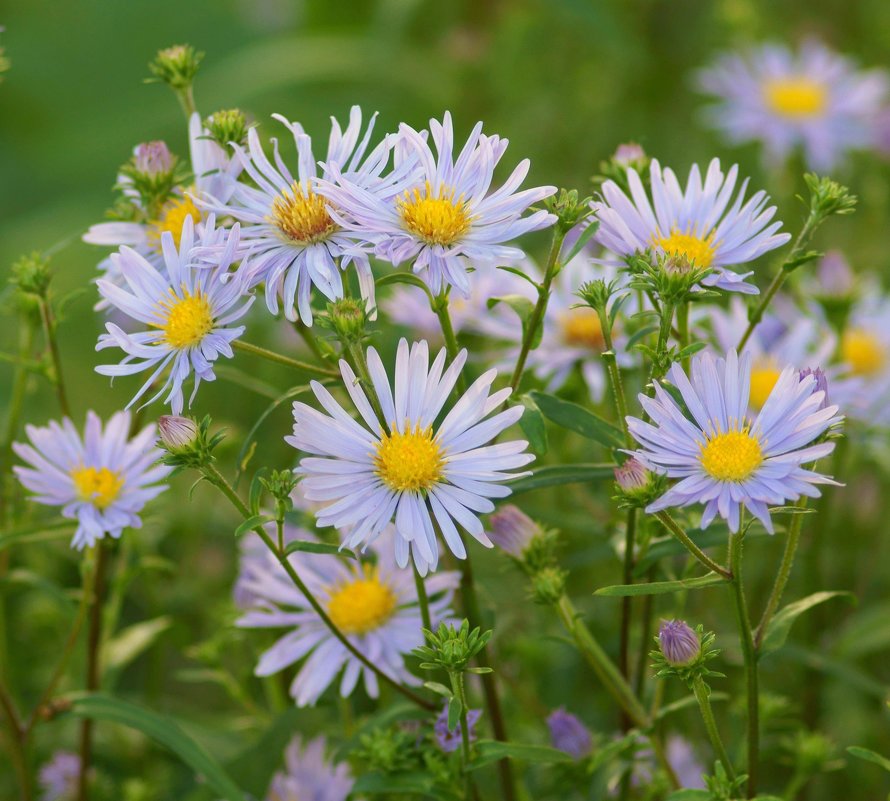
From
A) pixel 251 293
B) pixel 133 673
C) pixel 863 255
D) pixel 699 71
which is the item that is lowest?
pixel 133 673

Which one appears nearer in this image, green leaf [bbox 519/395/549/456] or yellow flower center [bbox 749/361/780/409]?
green leaf [bbox 519/395/549/456]

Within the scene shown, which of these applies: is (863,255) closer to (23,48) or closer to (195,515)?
(195,515)

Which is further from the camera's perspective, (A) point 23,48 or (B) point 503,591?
(A) point 23,48

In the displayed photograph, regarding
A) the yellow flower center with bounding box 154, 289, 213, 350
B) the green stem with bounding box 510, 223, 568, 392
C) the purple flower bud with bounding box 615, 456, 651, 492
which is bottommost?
the purple flower bud with bounding box 615, 456, 651, 492

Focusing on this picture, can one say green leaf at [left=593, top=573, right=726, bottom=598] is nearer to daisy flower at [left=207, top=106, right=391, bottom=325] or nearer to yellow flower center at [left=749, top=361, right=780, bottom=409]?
daisy flower at [left=207, top=106, right=391, bottom=325]

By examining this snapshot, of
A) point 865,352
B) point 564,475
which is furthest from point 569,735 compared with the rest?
point 865,352

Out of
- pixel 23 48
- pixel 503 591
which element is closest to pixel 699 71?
pixel 503 591

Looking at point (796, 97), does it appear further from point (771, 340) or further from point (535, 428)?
point (535, 428)

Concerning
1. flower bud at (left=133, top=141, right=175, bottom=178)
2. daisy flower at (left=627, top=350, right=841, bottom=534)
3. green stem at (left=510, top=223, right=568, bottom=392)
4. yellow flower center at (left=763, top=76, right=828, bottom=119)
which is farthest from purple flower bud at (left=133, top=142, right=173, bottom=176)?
yellow flower center at (left=763, top=76, right=828, bottom=119)
